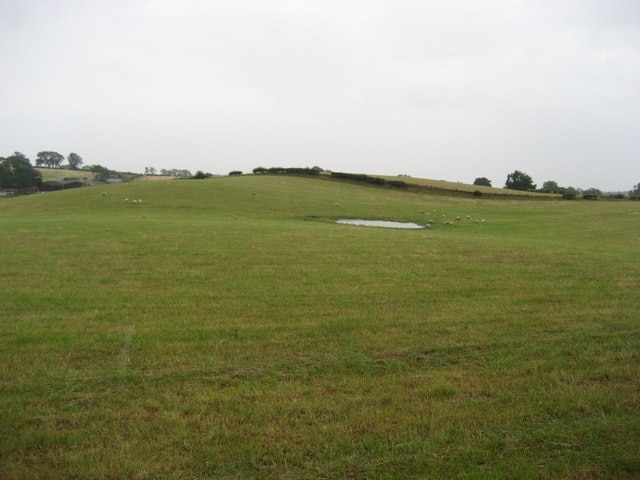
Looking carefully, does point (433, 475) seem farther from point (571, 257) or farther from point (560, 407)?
point (571, 257)

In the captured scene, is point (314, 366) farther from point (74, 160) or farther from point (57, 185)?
point (74, 160)

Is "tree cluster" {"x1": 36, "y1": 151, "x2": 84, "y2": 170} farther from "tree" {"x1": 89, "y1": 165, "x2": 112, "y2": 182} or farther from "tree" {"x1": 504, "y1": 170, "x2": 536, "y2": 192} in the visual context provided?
"tree" {"x1": 504, "y1": 170, "x2": 536, "y2": 192}

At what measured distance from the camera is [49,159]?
183m

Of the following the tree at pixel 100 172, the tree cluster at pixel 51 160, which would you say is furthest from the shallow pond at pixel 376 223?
the tree cluster at pixel 51 160

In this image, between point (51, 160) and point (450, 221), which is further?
point (51, 160)

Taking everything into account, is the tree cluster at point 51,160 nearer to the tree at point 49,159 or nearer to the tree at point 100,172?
the tree at point 49,159

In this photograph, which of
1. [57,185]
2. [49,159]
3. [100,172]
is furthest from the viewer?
[49,159]

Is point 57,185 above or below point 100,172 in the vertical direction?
below

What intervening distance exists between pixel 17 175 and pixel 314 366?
126 m

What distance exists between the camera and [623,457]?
17.4 feet

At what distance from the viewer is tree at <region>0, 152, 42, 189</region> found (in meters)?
109

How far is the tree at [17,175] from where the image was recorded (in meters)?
109

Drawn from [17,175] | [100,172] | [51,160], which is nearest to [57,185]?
[17,175]

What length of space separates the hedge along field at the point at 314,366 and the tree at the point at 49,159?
191 m
